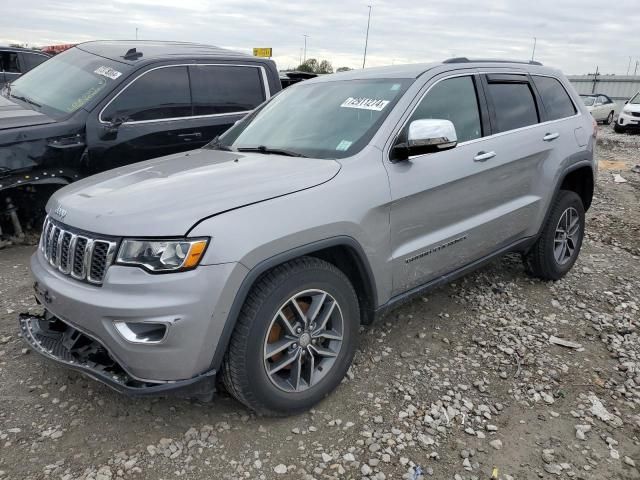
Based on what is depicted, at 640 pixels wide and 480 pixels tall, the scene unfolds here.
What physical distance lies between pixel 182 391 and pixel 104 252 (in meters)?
0.72

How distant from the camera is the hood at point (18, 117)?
185 inches

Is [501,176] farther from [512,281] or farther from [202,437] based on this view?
[202,437]

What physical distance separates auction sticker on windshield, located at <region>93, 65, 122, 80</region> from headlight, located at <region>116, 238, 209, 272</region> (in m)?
3.39

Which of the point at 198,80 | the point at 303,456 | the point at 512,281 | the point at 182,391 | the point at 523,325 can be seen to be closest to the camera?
the point at 182,391

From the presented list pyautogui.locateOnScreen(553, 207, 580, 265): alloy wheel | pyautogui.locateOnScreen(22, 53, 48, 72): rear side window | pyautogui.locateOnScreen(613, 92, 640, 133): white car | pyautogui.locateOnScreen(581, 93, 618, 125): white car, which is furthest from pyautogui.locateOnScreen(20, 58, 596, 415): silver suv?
pyautogui.locateOnScreen(581, 93, 618, 125): white car

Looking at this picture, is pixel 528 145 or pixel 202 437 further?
pixel 528 145

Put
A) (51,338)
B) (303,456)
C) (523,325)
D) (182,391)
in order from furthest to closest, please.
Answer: (523,325), (51,338), (303,456), (182,391)

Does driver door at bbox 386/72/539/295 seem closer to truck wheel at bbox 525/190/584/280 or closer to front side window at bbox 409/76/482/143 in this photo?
front side window at bbox 409/76/482/143

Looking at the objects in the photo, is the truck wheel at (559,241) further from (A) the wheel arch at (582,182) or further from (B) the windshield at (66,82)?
(B) the windshield at (66,82)

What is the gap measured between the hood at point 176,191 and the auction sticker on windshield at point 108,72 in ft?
7.62

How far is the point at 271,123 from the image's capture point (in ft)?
12.3

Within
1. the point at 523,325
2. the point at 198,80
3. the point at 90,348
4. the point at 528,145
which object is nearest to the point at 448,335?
the point at 523,325

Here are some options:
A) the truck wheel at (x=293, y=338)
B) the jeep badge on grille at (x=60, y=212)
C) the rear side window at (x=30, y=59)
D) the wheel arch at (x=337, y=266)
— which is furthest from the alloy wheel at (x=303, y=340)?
the rear side window at (x=30, y=59)

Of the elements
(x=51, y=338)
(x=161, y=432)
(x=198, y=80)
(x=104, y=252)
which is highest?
(x=198, y=80)
